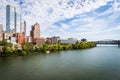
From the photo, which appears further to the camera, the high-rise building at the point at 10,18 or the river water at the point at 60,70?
the high-rise building at the point at 10,18

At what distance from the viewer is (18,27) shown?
7075cm

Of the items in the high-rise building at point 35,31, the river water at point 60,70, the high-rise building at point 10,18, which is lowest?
the river water at point 60,70

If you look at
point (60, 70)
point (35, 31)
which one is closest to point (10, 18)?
point (35, 31)

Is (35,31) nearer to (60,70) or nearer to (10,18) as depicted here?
(10,18)

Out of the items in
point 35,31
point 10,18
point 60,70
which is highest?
point 10,18

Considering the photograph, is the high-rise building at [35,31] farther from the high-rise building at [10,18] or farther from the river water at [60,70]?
the river water at [60,70]

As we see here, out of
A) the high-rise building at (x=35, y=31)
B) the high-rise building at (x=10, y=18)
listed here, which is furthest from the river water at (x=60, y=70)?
the high-rise building at (x=35, y=31)

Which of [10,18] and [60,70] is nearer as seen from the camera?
[60,70]

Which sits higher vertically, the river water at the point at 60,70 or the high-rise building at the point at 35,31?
the high-rise building at the point at 35,31

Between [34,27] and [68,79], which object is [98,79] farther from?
[34,27]

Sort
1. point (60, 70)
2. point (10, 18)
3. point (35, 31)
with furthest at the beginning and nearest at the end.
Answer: point (35, 31)
point (10, 18)
point (60, 70)

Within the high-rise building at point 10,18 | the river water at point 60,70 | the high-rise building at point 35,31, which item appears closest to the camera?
the river water at point 60,70

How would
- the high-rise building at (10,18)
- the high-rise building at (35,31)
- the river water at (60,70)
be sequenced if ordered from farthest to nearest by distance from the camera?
the high-rise building at (35,31), the high-rise building at (10,18), the river water at (60,70)

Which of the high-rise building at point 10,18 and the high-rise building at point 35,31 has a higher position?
the high-rise building at point 10,18
